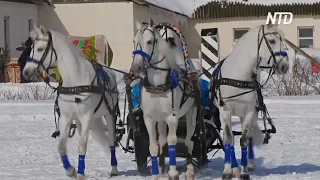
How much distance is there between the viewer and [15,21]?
1225 inches

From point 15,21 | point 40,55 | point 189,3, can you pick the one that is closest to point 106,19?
point 15,21

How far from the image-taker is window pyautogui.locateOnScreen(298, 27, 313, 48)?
128 feet

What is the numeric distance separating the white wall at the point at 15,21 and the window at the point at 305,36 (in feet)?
46.8

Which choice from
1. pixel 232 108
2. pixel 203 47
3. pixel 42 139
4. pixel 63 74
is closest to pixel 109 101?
pixel 63 74

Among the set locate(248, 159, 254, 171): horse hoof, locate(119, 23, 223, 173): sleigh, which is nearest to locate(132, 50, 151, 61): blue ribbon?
locate(119, 23, 223, 173): sleigh

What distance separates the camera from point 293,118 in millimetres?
17859

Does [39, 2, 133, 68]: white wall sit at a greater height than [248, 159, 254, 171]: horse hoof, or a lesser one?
greater

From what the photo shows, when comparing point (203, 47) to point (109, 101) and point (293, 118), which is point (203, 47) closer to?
point (293, 118)

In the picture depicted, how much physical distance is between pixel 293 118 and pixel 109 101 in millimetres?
8041

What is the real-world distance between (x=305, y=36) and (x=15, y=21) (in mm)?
15432

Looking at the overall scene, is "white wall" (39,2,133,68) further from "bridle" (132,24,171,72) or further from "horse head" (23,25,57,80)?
"bridle" (132,24,171,72)

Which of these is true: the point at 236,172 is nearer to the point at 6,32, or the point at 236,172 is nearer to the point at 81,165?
the point at 81,165

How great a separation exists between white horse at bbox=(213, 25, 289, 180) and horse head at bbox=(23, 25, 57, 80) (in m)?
2.23

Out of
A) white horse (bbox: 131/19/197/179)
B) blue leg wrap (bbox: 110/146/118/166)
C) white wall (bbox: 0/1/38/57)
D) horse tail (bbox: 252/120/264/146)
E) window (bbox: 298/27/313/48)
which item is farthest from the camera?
window (bbox: 298/27/313/48)
